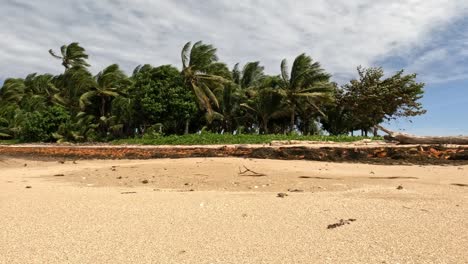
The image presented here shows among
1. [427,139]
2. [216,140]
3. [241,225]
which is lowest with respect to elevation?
[241,225]

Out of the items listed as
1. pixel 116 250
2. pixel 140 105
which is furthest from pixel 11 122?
pixel 116 250

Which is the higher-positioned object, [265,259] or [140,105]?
[140,105]

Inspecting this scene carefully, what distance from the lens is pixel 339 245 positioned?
2.80 metres

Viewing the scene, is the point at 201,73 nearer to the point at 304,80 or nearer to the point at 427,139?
the point at 304,80

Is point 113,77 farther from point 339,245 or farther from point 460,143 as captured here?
point 339,245

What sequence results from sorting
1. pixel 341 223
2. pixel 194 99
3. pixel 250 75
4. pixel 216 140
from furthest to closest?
1. pixel 250 75
2. pixel 194 99
3. pixel 216 140
4. pixel 341 223

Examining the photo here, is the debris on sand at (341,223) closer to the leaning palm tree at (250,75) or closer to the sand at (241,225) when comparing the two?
the sand at (241,225)

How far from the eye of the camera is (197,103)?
27.7 m

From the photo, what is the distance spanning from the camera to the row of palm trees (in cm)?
2720

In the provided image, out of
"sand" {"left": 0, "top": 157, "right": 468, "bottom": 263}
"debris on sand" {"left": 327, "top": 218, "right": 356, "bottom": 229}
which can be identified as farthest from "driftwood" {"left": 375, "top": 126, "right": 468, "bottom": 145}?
"debris on sand" {"left": 327, "top": 218, "right": 356, "bottom": 229}

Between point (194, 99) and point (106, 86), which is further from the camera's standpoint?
point (106, 86)

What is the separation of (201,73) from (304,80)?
729 cm

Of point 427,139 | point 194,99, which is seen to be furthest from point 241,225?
point 194,99

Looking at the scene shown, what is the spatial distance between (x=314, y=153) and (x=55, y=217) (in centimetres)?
782
